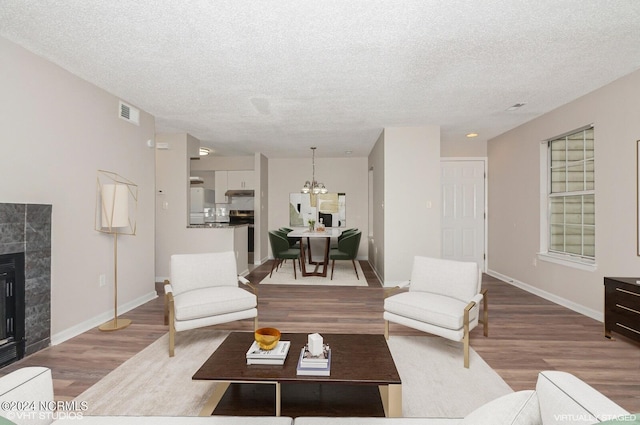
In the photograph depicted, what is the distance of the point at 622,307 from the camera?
3041 mm

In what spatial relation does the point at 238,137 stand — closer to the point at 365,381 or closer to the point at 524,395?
the point at 365,381

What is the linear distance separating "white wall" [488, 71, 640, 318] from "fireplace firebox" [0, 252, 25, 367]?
5.86 metres

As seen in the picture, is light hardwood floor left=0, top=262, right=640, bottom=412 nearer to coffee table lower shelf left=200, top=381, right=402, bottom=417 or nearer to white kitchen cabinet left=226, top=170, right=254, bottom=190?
coffee table lower shelf left=200, top=381, right=402, bottom=417

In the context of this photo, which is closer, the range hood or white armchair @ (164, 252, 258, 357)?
white armchair @ (164, 252, 258, 357)

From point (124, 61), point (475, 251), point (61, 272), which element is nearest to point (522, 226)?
point (475, 251)

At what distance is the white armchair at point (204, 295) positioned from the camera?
2.91m

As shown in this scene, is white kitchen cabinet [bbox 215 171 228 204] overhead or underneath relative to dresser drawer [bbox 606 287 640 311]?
overhead

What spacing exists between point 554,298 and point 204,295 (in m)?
4.68

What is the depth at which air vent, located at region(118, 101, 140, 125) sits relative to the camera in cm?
407

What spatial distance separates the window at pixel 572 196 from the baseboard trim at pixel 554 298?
591 millimetres

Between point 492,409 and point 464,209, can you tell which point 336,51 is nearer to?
point 492,409

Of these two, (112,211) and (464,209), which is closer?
(112,211)

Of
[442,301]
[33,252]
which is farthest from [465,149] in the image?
[33,252]

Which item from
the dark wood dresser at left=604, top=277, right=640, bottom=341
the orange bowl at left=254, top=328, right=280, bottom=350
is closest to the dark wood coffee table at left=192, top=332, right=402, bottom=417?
the orange bowl at left=254, top=328, right=280, bottom=350
